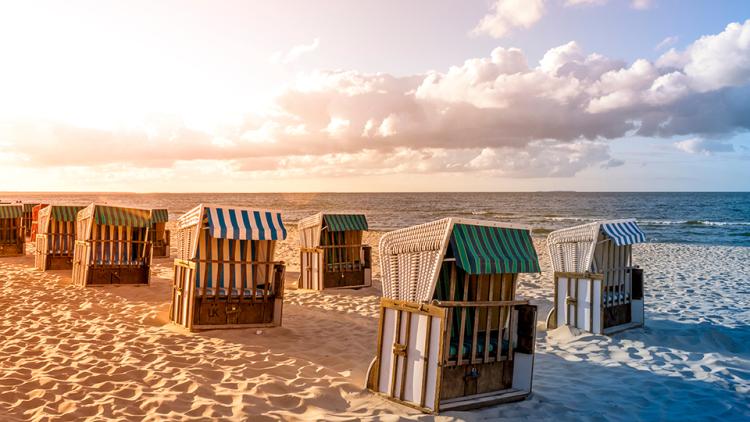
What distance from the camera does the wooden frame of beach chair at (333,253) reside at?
15.6 meters

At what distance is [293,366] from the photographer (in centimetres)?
806

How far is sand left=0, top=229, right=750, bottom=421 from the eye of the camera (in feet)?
20.8

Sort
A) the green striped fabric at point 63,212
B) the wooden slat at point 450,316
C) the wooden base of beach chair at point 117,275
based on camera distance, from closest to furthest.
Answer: the wooden slat at point 450,316, the wooden base of beach chair at point 117,275, the green striped fabric at point 63,212

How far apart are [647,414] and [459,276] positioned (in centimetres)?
292

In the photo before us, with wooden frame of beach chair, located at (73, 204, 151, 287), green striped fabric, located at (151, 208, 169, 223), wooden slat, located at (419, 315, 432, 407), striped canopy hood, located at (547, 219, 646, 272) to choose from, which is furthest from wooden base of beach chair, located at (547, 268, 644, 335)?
green striped fabric, located at (151, 208, 169, 223)

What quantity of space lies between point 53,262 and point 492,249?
18006mm

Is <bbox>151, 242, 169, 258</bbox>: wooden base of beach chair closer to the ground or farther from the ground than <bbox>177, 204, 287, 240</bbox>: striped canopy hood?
closer to the ground

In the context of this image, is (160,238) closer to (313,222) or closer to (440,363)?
(313,222)

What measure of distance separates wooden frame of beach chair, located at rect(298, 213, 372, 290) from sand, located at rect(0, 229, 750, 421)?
192cm

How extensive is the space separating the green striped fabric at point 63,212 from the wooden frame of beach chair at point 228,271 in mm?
10432

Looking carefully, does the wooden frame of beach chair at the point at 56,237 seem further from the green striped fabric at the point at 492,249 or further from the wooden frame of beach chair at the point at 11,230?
the green striped fabric at the point at 492,249

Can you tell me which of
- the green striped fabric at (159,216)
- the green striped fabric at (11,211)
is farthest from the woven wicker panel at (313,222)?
the green striped fabric at (11,211)

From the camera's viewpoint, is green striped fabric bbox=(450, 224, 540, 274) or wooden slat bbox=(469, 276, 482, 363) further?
wooden slat bbox=(469, 276, 482, 363)

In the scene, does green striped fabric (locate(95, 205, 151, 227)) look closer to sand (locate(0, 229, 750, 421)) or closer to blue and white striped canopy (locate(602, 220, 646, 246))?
sand (locate(0, 229, 750, 421))
